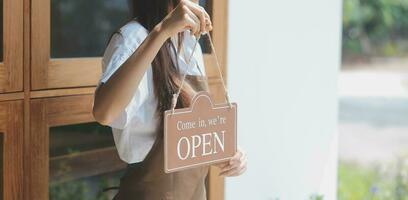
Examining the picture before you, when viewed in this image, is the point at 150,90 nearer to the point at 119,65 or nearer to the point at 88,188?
the point at 119,65

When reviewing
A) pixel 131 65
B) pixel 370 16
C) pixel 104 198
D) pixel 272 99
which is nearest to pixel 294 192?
pixel 272 99

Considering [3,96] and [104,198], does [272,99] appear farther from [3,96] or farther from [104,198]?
[3,96]

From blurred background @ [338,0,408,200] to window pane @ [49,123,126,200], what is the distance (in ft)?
8.64

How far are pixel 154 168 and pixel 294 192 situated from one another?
4.15 feet

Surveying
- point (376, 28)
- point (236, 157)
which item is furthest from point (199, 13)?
point (376, 28)

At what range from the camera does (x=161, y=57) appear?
1364 millimetres

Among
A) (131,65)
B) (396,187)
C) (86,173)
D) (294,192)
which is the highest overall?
(131,65)

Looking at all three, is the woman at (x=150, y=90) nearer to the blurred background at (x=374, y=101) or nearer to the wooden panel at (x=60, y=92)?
the wooden panel at (x=60, y=92)

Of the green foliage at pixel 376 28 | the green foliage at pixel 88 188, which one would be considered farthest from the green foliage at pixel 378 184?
the green foliage at pixel 376 28

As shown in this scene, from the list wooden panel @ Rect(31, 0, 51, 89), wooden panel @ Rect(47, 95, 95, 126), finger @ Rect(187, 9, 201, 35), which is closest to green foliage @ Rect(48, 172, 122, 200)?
wooden panel @ Rect(47, 95, 95, 126)

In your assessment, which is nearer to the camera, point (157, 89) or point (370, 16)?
point (157, 89)

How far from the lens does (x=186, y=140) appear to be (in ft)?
4.33

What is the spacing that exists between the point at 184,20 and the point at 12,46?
43 cm

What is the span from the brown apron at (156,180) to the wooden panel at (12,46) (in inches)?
12.4
